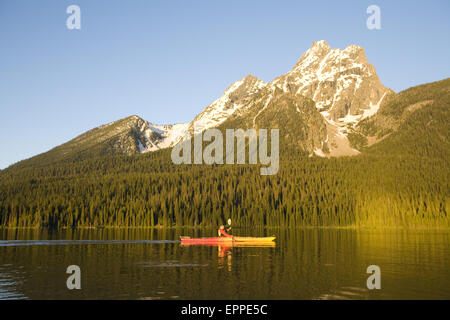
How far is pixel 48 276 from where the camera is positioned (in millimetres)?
45125

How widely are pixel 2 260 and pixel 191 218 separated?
127019 millimetres

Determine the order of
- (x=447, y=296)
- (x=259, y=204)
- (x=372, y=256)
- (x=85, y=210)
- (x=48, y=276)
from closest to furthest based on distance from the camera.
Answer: (x=447, y=296)
(x=48, y=276)
(x=372, y=256)
(x=85, y=210)
(x=259, y=204)

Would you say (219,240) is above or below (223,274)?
above

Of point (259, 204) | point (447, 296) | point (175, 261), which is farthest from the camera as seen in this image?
point (259, 204)

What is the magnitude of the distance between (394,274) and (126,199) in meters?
166

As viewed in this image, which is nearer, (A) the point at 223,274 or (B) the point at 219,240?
(A) the point at 223,274

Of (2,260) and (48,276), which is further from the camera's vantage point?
(2,260)

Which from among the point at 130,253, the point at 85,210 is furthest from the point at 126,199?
the point at 130,253

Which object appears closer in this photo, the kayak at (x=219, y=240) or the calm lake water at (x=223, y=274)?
the calm lake water at (x=223, y=274)

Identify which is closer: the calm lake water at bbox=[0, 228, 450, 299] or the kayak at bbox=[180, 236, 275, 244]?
the calm lake water at bbox=[0, 228, 450, 299]
